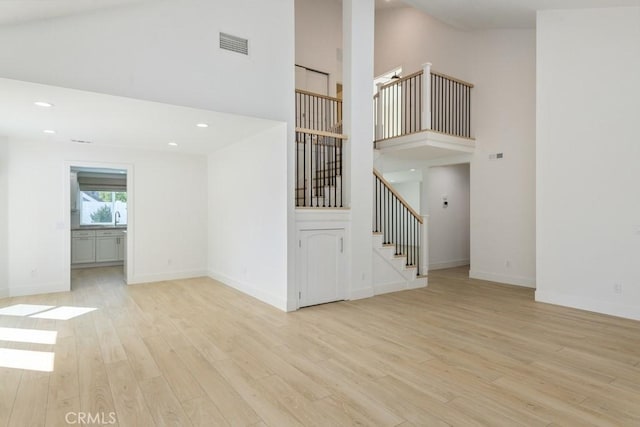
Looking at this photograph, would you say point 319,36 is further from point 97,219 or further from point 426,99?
point 97,219

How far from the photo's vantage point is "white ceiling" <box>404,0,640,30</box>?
4750 millimetres

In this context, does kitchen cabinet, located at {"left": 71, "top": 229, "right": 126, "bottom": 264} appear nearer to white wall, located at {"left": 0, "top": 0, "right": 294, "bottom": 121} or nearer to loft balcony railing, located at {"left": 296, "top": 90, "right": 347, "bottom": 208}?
loft balcony railing, located at {"left": 296, "top": 90, "right": 347, "bottom": 208}

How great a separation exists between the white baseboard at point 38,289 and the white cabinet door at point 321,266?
423 centimetres

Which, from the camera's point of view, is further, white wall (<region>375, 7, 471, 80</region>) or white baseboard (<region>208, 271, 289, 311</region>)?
white wall (<region>375, 7, 471, 80</region>)

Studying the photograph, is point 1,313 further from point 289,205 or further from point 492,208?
point 492,208

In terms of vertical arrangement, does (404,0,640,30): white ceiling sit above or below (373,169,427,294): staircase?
above

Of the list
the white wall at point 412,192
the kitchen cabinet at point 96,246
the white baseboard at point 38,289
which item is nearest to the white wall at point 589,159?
the white wall at point 412,192

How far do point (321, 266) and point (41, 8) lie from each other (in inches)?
159

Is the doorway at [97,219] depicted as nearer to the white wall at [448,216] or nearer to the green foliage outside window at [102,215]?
the green foliage outside window at [102,215]

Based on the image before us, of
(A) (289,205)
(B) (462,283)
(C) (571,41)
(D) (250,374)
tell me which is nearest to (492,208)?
(B) (462,283)

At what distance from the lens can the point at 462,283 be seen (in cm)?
663

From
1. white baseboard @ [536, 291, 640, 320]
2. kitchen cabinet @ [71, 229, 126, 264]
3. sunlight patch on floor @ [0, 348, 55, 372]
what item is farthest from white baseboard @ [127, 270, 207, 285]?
white baseboard @ [536, 291, 640, 320]

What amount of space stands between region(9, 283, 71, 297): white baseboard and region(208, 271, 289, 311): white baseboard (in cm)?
245

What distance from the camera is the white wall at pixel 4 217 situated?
5418 mm
